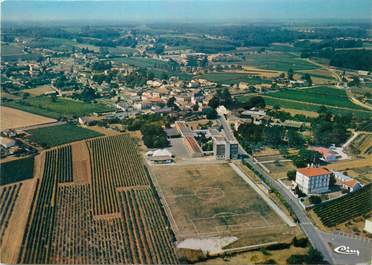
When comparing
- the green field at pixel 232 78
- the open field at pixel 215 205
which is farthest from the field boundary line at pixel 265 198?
the green field at pixel 232 78

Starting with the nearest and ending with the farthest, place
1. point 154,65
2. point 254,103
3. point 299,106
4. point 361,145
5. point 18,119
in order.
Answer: point 361,145 → point 18,119 → point 254,103 → point 299,106 → point 154,65

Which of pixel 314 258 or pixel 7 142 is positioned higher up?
pixel 7 142

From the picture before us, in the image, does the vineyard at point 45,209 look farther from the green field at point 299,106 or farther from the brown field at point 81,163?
the green field at point 299,106

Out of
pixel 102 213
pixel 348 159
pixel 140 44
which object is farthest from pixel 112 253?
pixel 140 44

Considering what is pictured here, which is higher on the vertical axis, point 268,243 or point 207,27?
point 207,27

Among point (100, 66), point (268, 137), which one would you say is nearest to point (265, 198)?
point (268, 137)

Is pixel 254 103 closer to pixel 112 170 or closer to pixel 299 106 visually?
pixel 299 106

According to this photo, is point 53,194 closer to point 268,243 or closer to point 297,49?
point 268,243

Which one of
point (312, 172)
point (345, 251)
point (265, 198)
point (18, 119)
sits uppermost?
point (312, 172)
